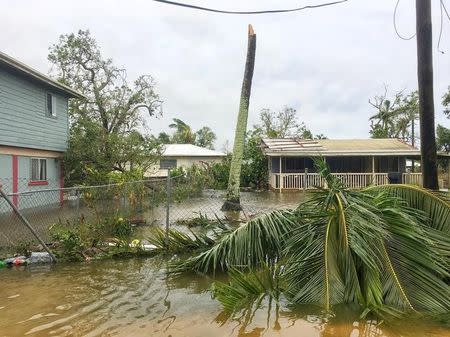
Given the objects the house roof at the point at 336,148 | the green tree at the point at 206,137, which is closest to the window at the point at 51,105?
the house roof at the point at 336,148

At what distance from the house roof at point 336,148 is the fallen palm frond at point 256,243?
715 inches

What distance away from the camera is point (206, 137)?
6838 cm

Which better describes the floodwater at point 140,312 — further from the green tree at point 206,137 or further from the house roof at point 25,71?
the green tree at point 206,137

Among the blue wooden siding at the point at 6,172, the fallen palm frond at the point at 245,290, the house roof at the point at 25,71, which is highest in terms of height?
the house roof at the point at 25,71

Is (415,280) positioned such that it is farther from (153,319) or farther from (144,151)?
(144,151)

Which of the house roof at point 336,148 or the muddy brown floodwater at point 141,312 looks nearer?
the muddy brown floodwater at point 141,312

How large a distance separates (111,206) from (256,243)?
209 inches

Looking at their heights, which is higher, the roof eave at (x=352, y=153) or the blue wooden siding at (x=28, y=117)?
the blue wooden siding at (x=28, y=117)

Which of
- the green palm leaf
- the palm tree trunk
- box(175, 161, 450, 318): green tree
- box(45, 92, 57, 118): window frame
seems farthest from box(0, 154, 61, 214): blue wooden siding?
the green palm leaf

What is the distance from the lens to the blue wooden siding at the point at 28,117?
49.8 ft

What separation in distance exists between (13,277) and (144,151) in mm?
14879

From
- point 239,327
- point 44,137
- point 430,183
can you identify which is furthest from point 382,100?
point 239,327

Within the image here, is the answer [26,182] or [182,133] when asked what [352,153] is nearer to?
[26,182]

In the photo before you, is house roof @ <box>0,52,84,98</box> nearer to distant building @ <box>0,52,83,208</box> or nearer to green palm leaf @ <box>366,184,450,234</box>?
distant building @ <box>0,52,83,208</box>
